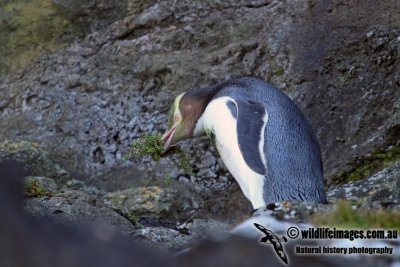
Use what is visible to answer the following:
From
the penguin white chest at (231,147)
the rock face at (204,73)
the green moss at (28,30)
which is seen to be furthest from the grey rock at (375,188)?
the green moss at (28,30)

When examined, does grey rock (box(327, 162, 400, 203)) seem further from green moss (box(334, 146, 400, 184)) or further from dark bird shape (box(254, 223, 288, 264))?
dark bird shape (box(254, 223, 288, 264))

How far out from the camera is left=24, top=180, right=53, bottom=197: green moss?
4.34 meters

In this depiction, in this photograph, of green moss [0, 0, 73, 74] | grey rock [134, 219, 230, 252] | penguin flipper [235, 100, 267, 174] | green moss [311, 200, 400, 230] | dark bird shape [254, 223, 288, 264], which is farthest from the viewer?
green moss [0, 0, 73, 74]

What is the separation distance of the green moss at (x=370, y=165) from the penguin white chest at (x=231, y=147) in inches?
44.3

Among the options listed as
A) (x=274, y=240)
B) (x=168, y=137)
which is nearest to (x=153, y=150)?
(x=168, y=137)

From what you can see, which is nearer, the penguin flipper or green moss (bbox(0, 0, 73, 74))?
the penguin flipper

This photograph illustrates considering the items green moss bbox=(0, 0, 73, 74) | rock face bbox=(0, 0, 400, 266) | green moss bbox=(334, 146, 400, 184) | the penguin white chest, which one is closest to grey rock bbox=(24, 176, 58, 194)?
rock face bbox=(0, 0, 400, 266)

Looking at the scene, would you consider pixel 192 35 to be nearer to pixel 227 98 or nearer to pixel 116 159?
pixel 116 159

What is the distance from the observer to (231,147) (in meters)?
4.12

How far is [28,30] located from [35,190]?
86.9 inches

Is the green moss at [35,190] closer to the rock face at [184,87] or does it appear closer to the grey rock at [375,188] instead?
the rock face at [184,87]

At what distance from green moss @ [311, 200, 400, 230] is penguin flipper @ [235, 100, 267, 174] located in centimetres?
139

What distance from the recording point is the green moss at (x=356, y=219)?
8.19ft

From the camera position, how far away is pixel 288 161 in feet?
13.0
